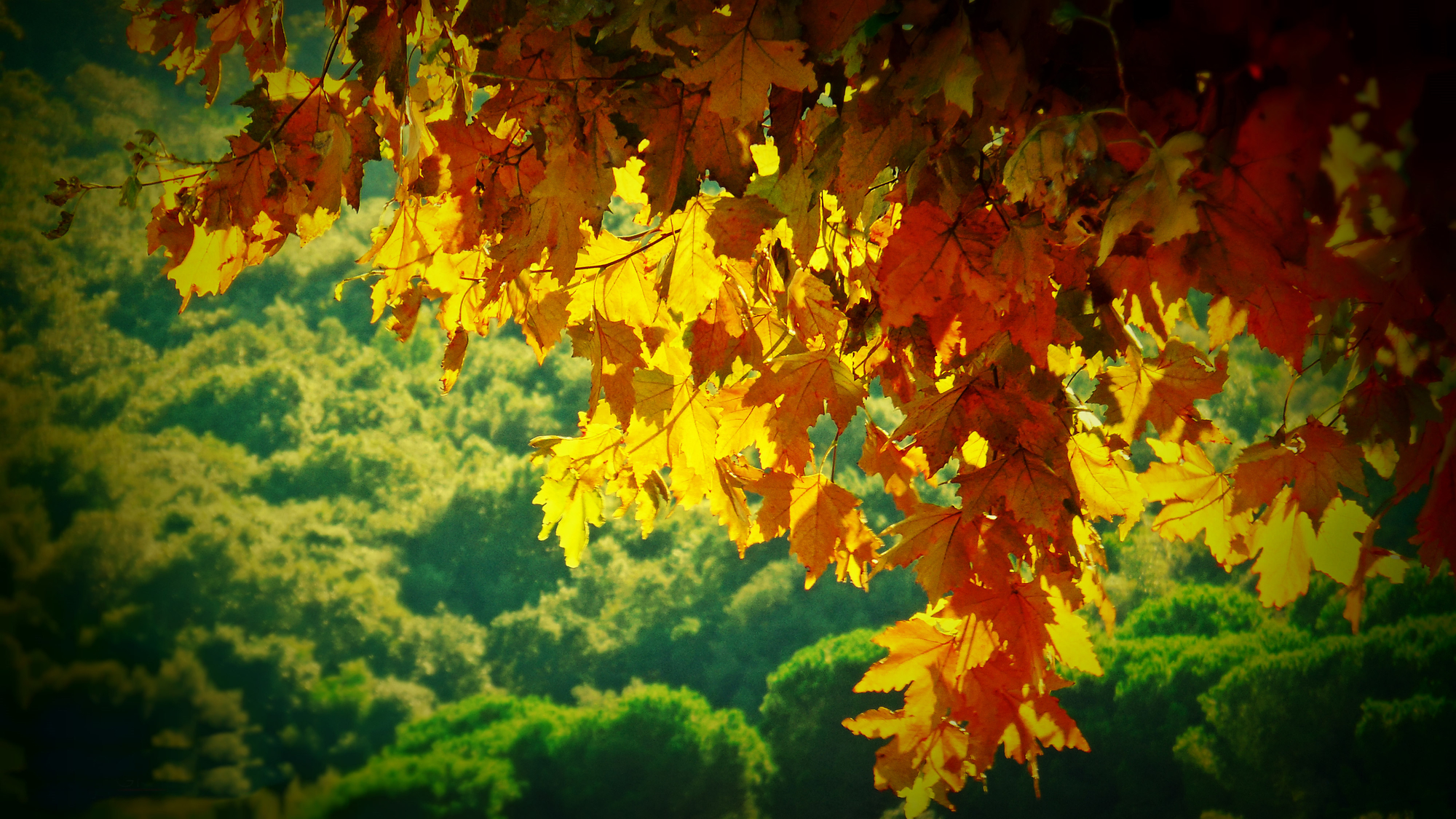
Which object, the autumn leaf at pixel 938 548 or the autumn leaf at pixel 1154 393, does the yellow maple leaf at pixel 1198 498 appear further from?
the autumn leaf at pixel 938 548

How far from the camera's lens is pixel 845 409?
774 millimetres

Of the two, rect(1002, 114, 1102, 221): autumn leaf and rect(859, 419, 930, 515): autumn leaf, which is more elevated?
rect(1002, 114, 1102, 221): autumn leaf

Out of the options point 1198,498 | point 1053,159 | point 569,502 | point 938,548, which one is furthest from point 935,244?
point 569,502

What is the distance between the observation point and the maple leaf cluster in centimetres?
45

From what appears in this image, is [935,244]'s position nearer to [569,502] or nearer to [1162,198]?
[1162,198]

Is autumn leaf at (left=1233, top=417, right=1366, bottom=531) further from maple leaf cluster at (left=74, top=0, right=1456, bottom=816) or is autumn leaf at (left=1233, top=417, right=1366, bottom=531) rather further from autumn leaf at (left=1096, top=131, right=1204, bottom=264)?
autumn leaf at (left=1096, top=131, right=1204, bottom=264)

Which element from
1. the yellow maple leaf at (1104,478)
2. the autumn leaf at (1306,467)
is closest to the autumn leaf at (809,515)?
the yellow maple leaf at (1104,478)

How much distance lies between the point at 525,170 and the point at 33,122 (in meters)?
8.68

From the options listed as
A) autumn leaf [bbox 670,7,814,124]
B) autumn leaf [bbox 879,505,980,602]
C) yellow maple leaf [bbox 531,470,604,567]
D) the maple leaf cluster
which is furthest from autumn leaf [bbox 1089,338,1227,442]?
yellow maple leaf [bbox 531,470,604,567]

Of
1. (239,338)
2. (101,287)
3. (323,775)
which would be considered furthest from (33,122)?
(323,775)

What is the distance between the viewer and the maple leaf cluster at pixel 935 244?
449mm

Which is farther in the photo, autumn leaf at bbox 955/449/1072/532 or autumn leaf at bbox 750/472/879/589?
autumn leaf at bbox 750/472/879/589

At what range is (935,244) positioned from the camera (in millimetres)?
665

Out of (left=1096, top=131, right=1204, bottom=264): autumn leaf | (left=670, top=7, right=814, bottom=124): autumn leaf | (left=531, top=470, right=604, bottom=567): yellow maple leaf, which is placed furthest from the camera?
(left=531, top=470, right=604, bottom=567): yellow maple leaf
